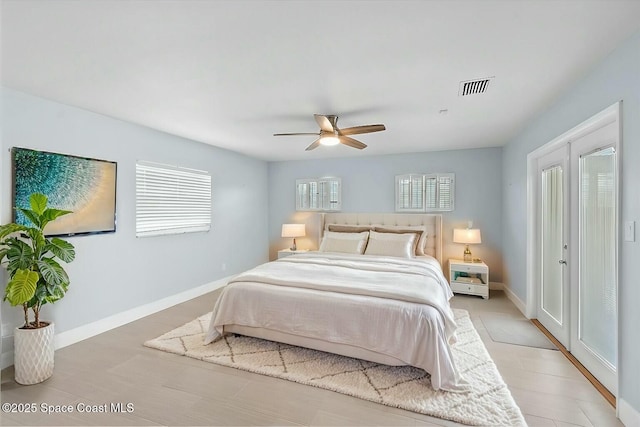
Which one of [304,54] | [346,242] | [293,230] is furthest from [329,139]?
[293,230]

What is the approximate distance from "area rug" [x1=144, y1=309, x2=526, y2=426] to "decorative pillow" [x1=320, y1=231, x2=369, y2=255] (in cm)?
191

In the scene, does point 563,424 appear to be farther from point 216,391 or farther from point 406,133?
point 406,133

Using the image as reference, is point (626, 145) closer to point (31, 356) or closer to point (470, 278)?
point (470, 278)

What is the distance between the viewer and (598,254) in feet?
7.70

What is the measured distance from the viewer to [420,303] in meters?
2.44

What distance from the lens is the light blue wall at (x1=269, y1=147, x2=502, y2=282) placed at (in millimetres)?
4965

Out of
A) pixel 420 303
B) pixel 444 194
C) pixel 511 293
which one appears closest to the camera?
pixel 420 303

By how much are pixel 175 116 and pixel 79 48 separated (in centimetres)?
135

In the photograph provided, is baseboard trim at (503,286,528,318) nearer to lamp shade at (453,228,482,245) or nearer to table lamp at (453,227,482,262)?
table lamp at (453,227,482,262)

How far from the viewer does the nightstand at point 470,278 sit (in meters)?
4.47

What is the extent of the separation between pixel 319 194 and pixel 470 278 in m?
3.11

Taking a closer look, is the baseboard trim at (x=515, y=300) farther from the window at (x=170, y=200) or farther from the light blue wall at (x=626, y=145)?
the window at (x=170, y=200)

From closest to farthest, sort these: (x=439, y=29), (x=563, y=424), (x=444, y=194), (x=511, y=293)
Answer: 1. (x=439, y=29)
2. (x=563, y=424)
3. (x=511, y=293)
4. (x=444, y=194)

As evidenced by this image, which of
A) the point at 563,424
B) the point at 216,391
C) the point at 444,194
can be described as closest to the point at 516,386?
the point at 563,424
